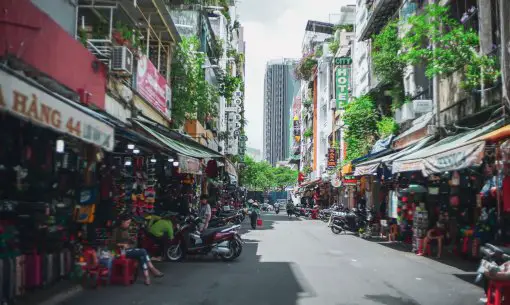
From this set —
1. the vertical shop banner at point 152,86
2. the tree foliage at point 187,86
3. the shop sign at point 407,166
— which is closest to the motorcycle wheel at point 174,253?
the vertical shop banner at point 152,86

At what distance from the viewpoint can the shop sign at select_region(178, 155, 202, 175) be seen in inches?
460

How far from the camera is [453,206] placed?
13.8 meters

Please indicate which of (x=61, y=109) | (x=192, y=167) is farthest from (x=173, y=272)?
(x=61, y=109)

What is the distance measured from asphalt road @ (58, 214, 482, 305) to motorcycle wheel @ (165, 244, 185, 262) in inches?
15.2

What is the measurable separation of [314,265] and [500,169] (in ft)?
14.9

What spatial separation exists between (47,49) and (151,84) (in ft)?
26.2

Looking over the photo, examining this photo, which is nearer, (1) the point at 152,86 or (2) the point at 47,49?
(2) the point at 47,49

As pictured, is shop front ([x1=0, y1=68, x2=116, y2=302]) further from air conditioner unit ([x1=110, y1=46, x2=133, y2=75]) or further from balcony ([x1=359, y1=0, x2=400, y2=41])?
balcony ([x1=359, y1=0, x2=400, y2=41])

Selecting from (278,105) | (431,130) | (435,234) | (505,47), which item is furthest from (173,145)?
(278,105)

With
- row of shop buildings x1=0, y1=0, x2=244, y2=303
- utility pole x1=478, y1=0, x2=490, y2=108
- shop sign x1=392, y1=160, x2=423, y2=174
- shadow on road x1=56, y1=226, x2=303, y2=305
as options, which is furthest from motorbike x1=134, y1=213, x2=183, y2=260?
utility pole x1=478, y1=0, x2=490, y2=108

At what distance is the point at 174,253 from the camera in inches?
472

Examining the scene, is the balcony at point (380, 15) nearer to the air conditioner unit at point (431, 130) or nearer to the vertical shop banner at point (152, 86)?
the air conditioner unit at point (431, 130)

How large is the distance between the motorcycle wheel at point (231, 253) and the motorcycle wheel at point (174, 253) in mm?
1038

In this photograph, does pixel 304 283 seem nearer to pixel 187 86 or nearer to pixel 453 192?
pixel 453 192
